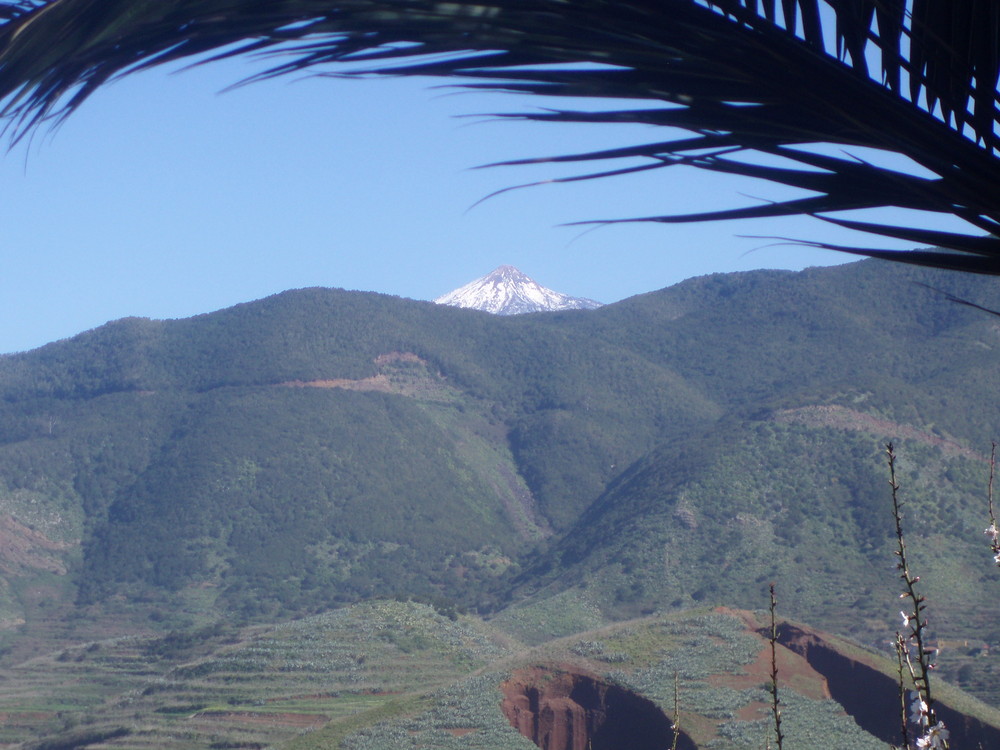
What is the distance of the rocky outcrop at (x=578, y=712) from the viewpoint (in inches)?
783

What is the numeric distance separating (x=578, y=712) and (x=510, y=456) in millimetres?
61709

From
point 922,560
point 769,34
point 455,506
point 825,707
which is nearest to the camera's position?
point 769,34

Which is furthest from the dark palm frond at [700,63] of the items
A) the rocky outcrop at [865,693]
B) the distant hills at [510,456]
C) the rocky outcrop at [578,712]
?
the distant hills at [510,456]

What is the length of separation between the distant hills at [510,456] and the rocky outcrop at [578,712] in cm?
1077

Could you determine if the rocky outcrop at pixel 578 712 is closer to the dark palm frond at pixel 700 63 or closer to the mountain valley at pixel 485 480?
the mountain valley at pixel 485 480

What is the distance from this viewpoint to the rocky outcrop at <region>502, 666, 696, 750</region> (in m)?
19.9

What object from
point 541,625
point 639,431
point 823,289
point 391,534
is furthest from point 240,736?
point 823,289

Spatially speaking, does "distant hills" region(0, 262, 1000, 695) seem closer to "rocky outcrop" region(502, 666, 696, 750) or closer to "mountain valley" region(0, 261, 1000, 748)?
"mountain valley" region(0, 261, 1000, 748)

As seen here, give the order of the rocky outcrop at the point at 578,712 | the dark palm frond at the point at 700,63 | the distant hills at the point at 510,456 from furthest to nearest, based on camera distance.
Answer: the distant hills at the point at 510,456 < the rocky outcrop at the point at 578,712 < the dark palm frond at the point at 700,63

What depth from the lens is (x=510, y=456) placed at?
8269 cm

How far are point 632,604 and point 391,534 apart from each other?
23705mm

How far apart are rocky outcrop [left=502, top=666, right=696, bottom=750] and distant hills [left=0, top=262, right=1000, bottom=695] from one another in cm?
1077

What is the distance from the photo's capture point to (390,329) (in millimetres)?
88312

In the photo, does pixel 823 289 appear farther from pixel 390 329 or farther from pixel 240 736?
pixel 240 736
